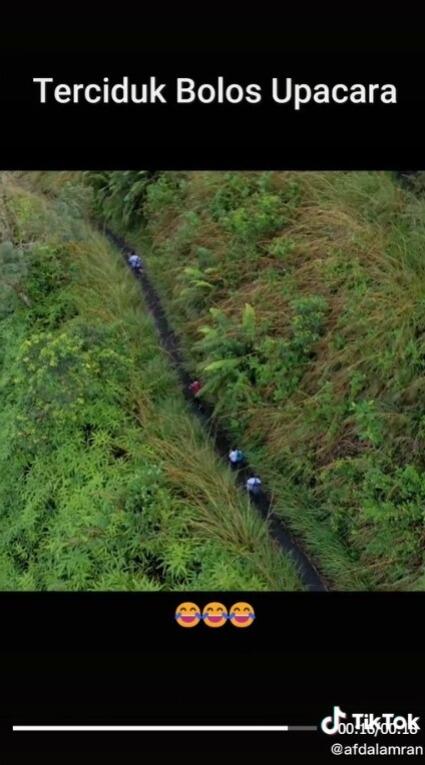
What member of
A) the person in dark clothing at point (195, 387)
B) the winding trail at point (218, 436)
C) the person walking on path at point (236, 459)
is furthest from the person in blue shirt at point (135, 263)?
the person walking on path at point (236, 459)

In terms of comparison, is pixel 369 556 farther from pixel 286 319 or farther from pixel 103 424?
pixel 103 424

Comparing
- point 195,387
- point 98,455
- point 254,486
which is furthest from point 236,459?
point 98,455

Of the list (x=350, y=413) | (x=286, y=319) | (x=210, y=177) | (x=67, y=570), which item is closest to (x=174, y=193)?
(x=210, y=177)
